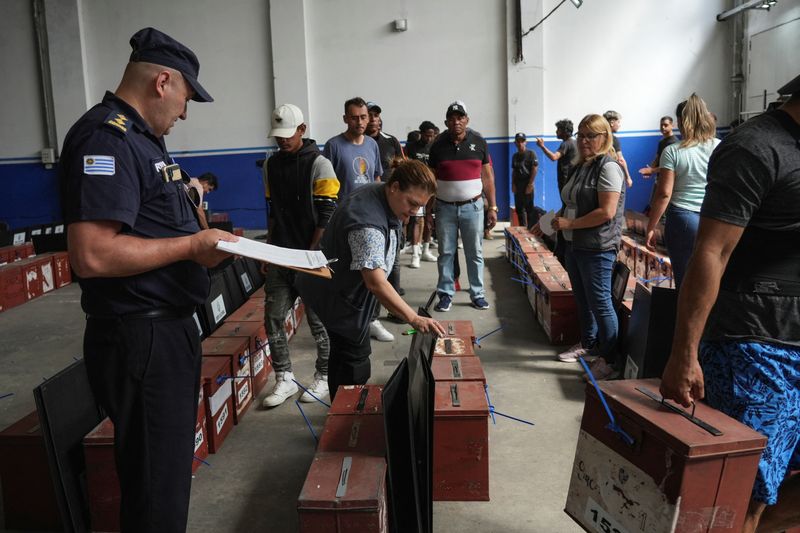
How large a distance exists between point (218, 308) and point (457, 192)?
6.17 feet

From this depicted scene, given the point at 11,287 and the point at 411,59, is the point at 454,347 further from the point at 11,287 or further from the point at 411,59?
the point at 411,59

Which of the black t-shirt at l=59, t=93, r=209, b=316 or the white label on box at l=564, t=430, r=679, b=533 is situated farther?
the white label on box at l=564, t=430, r=679, b=533

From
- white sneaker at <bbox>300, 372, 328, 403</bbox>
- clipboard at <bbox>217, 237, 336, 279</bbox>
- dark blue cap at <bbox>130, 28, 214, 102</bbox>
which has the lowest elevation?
white sneaker at <bbox>300, 372, 328, 403</bbox>

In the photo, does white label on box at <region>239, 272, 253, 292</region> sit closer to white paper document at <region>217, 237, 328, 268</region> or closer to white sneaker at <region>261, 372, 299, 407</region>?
white sneaker at <region>261, 372, 299, 407</region>

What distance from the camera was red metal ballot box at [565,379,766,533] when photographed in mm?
1386

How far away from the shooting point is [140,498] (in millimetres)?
1518

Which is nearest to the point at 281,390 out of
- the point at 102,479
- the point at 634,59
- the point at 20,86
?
the point at 102,479

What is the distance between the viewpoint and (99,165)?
1347 mm

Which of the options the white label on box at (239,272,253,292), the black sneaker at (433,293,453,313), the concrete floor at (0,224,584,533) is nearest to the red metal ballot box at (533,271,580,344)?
the concrete floor at (0,224,584,533)

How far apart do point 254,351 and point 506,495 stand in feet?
5.15

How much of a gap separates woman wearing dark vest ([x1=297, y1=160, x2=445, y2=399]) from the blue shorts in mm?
1001

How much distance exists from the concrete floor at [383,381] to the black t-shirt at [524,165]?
3531 millimetres

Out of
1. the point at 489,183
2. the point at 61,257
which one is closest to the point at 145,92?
the point at 489,183

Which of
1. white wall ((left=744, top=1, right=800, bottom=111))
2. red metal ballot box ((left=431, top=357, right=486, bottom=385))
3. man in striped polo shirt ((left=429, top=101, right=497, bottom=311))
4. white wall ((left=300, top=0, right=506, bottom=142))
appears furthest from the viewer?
white wall ((left=300, top=0, right=506, bottom=142))
